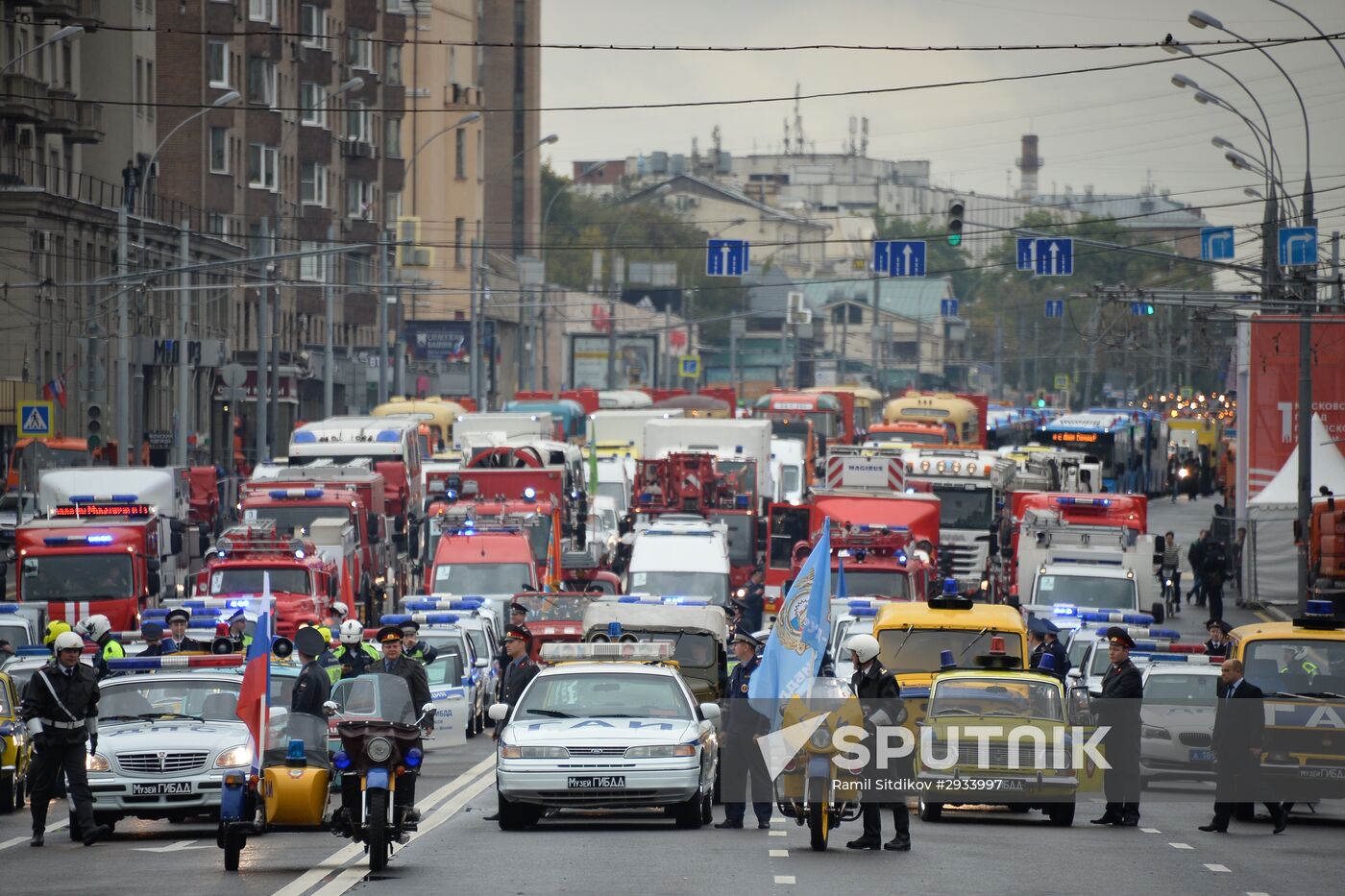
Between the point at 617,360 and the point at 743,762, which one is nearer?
the point at 743,762

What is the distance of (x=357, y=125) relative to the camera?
9494 cm

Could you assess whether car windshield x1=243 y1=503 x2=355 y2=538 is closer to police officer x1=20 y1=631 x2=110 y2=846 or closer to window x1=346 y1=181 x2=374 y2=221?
police officer x1=20 y1=631 x2=110 y2=846

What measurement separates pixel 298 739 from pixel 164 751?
2.01 meters

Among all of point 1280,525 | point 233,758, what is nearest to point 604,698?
point 233,758

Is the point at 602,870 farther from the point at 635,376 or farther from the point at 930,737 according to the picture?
the point at 635,376

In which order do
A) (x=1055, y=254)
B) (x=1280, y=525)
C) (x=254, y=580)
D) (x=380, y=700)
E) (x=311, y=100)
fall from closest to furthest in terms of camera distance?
(x=380, y=700) → (x=254, y=580) → (x=1280, y=525) → (x=1055, y=254) → (x=311, y=100)

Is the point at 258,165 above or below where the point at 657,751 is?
above

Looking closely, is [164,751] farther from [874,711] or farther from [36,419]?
[36,419]

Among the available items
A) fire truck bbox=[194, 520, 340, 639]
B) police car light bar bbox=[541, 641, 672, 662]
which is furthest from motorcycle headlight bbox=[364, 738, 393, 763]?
fire truck bbox=[194, 520, 340, 639]

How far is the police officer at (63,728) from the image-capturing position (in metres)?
17.9

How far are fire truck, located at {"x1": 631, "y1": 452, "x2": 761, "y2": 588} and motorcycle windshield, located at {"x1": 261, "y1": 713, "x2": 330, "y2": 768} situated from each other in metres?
29.4

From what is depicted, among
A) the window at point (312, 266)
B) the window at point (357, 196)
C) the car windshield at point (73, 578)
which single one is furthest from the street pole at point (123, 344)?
the window at point (357, 196)

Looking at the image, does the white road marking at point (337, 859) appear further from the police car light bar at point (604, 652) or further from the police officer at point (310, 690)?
the police car light bar at point (604, 652)

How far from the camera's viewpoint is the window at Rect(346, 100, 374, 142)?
9331 cm
